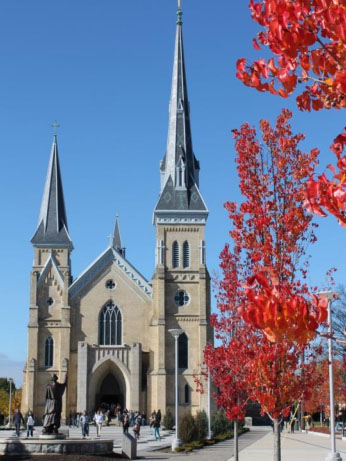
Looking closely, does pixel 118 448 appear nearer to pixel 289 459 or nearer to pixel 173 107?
pixel 289 459

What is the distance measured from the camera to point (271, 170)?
14227 millimetres

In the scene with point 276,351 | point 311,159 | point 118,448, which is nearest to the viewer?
point 276,351

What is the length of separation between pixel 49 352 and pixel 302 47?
5736 centimetres

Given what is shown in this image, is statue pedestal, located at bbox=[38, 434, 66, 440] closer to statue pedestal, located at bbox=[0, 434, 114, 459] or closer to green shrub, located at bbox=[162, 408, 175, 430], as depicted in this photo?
statue pedestal, located at bbox=[0, 434, 114, 459]

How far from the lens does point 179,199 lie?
6206 cm

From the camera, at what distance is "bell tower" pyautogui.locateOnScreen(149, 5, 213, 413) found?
57969 mm

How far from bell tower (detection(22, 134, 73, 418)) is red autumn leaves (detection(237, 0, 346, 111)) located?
54536 mm

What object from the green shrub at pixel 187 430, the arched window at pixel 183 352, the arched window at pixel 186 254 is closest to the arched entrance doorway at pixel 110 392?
the arched window at pixel 183 352

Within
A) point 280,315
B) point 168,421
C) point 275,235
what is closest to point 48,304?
point 168,421

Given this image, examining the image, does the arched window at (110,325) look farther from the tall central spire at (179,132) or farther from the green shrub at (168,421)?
the tall central spire at (179,132)

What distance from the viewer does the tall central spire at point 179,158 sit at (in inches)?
2437

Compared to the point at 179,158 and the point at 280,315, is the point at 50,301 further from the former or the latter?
the point at 280,315

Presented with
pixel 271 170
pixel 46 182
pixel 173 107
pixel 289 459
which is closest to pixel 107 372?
pixel 46 182

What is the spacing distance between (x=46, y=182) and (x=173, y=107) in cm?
1355
